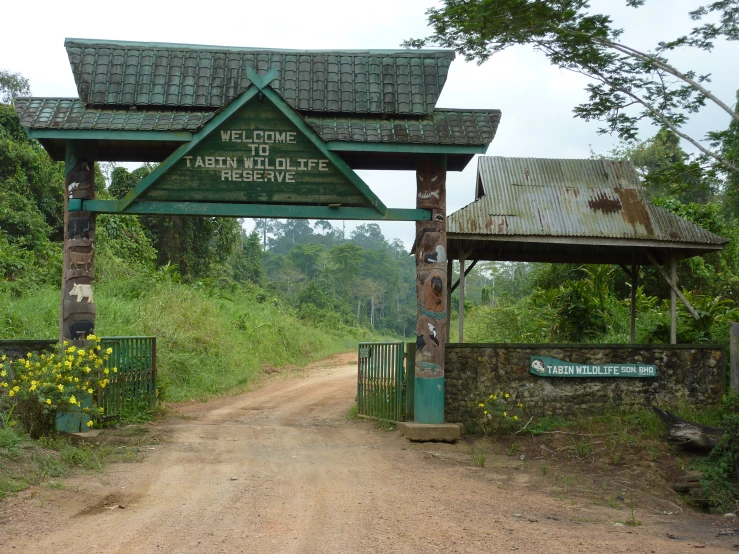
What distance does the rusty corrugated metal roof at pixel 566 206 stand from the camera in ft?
45.8

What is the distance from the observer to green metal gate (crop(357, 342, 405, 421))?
39.0ft

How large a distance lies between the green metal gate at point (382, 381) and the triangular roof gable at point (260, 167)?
2.49m

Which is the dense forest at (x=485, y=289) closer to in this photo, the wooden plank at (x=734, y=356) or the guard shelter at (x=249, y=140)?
the wooden plank at (x=734, y=356)

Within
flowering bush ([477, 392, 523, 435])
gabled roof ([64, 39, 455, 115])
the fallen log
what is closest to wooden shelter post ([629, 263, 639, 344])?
flowering bush ([477, 392, 523, 435])

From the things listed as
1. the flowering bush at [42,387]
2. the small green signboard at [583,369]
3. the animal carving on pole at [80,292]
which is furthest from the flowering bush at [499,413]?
the animal carving on pole at [80,292]

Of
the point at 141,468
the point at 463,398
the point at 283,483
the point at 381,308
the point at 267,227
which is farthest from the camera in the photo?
the point at 267,227

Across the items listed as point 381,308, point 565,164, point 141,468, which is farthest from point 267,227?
point 141,468

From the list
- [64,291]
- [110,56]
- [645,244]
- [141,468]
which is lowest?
[141,468]

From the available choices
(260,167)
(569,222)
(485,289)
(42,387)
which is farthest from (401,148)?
(485,289)

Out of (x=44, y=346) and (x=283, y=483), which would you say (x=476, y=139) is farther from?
(x=44, y=346)

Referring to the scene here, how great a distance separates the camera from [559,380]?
38.0ft

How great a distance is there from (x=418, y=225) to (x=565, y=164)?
6.43m

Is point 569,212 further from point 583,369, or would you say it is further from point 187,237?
point 187,237

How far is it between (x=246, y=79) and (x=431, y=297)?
4337 millimetres
